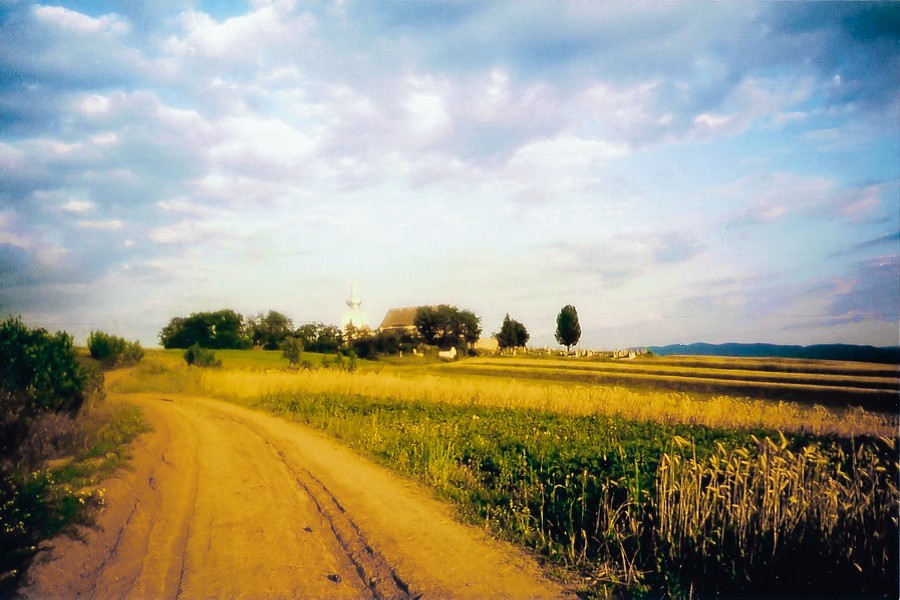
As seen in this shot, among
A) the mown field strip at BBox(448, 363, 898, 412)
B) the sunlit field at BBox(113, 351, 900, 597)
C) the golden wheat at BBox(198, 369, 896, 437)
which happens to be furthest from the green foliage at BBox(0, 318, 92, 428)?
the mown field strip at BBox(448, 363, 898, 412)

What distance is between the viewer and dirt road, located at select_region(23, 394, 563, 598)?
16.5 feet


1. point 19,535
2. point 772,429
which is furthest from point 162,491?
point 772,429

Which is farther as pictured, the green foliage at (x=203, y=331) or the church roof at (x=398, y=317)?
the church roof at (x=398, y=317)

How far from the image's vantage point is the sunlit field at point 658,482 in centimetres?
502

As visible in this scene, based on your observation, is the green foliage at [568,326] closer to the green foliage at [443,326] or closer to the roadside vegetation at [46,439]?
the green foliage at [443,326]

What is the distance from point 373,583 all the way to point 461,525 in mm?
1997

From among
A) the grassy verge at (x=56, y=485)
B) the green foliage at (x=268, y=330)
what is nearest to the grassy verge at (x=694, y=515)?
the grassy verge at (x=56, y=485)

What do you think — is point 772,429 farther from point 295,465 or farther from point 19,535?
point 19,535

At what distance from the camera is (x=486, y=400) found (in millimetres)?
20281

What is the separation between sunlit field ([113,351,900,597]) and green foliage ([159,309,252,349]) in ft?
144

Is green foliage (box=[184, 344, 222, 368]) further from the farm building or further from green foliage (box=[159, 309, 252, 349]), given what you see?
the farm building

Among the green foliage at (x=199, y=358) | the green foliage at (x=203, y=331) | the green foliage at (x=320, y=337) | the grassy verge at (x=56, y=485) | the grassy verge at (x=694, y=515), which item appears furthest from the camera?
the green foliage at (x=320, y=337)

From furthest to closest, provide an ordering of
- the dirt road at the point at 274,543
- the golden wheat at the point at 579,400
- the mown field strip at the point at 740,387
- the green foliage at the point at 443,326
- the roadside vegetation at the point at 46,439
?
the green foliage at the point at 443,326, the mown field strip at the point at 740,387, the golden wheat at the point at 579,400, the roadside vegetation at the point at 46,439, the dirt road at the point at 274,543

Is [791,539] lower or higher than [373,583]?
higher
